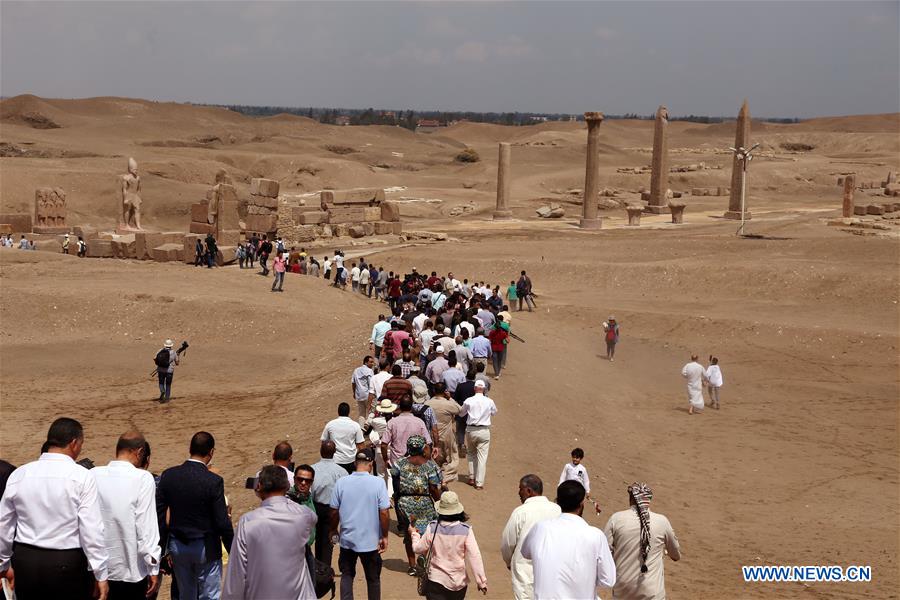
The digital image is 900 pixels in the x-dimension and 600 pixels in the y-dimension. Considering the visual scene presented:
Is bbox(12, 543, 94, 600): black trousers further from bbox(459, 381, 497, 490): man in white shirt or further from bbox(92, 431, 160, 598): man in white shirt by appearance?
bbox(459, 381, 497, 490): man in white shirt

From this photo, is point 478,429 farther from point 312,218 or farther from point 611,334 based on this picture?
point 312,218

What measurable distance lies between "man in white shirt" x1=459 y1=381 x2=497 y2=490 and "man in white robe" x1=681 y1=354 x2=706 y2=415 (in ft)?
26.8

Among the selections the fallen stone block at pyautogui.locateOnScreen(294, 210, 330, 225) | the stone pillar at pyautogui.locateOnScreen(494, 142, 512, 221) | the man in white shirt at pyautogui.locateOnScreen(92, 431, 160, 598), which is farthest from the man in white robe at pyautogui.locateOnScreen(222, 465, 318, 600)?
the stone pillar at pyautogui.locateOnScreen(494, 142, 512, 221)

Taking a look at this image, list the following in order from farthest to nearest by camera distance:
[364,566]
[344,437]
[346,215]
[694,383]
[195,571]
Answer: [346,215] < [694,383] < [344,437] < [364,566] < [195,571]

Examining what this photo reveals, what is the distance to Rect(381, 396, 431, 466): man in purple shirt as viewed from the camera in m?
9.76

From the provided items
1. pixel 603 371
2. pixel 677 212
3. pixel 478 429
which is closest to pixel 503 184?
pixel 677 212

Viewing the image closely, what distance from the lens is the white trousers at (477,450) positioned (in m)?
11.7

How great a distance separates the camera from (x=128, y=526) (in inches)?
246

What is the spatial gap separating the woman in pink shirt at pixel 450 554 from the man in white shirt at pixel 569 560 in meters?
1.26

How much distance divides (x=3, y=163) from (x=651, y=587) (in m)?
54.3

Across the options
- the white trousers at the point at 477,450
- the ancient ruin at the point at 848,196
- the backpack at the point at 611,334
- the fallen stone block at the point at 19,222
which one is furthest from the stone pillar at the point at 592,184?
the white trousers at the point at 477,450

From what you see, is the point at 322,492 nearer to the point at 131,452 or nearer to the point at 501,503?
the point at 131,452

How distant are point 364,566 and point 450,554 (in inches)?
39.7

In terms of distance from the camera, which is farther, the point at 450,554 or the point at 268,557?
the point at 450,554
